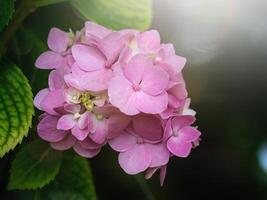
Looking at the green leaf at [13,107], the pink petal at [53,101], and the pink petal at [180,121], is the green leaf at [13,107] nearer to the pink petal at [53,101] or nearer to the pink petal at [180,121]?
the pink petal at [53,101]

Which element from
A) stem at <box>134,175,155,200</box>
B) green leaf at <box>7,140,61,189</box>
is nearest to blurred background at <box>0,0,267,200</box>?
stem at <box>134,175,155,200</box>

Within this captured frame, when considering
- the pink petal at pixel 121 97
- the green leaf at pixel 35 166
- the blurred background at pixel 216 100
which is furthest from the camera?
the blurred background at pixel 216 100

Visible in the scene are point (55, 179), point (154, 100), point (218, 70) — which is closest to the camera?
point (154, 100)

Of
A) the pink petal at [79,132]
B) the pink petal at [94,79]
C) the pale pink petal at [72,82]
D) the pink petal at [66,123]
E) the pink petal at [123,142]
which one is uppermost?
the pink petal at [94,79]

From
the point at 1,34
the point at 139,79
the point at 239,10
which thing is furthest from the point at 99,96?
the point at 239,10

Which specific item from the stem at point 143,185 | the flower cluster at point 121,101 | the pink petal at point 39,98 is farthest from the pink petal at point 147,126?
the stem at point 143,185

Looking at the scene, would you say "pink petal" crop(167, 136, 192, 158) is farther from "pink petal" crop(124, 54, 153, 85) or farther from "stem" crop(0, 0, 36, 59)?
"stem" crop(0, 0, 36, 59)

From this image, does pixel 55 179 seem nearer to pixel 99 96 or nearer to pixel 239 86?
pixel 99 96

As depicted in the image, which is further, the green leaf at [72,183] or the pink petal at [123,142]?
the green leaf at [72,183]
